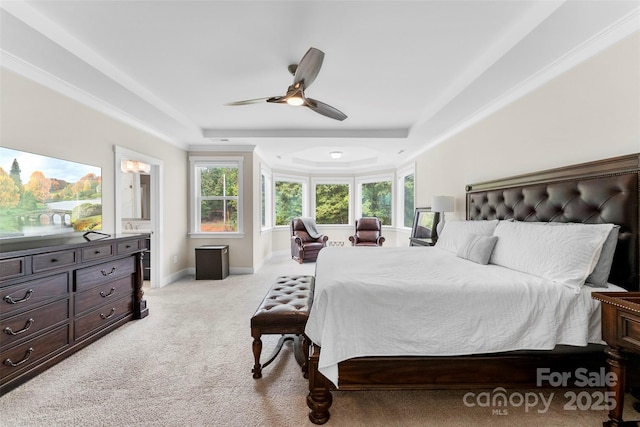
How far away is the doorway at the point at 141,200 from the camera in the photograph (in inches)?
131

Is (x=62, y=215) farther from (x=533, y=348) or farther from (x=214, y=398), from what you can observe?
(x=533, y=348)

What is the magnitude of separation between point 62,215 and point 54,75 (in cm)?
126

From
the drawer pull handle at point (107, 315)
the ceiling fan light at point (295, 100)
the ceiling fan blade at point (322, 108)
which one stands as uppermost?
the ceiling fan blade at point (322, 108)

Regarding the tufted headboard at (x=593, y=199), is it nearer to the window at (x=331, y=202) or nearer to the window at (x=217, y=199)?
the window at (x=217, y=199)

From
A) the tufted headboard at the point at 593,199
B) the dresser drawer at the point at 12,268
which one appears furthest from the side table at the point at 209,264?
the tufted headboard at the point at 593,199

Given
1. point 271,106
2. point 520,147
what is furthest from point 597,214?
point 271,106

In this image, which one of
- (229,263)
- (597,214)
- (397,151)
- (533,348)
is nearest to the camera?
(533,348)

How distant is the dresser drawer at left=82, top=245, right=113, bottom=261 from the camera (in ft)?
7.83

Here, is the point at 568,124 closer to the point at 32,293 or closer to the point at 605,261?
the point at 605,261

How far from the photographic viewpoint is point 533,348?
155cm

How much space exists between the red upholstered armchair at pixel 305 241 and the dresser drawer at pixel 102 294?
357 cm

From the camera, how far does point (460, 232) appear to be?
2877 mm

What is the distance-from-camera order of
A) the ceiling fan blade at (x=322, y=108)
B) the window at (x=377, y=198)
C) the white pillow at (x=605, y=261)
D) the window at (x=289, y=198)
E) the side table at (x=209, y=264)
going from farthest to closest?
the window at (x=289, y=198) → the window at (x=377, y=198) → the side table at (x=209, y=264) → the ceiling fan blade at (x=322, y=108) → the white pillow at (x=605, y=261)

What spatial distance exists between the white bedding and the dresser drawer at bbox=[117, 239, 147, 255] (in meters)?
2.39
